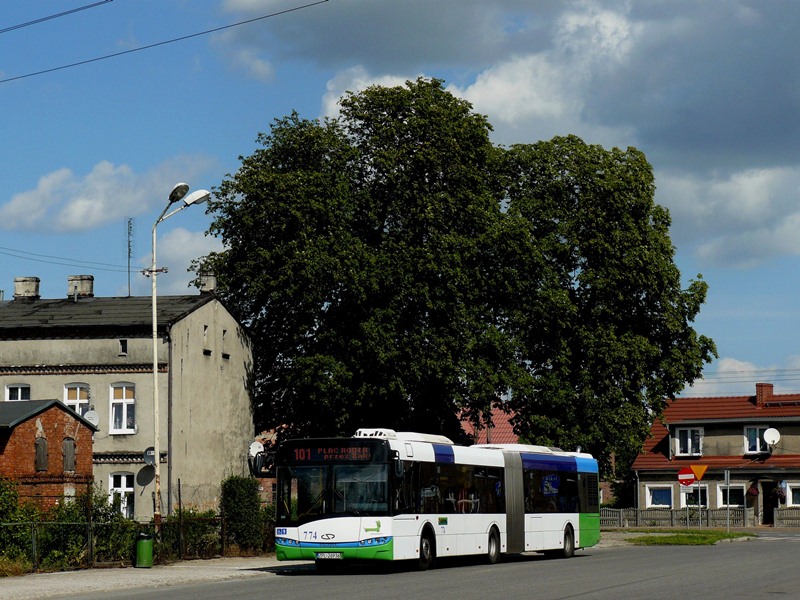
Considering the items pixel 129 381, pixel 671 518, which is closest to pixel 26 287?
pixel 129 381

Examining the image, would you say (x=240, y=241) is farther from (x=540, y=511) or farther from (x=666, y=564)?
(x=666, y=564)

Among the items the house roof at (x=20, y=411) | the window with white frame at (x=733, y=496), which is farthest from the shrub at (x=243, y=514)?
the window with white frame at (x=733, y=496)

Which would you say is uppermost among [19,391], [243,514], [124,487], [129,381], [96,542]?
[129,381]

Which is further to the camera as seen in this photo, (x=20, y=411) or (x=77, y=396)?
(x=77, y=396)

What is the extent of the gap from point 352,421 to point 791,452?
35.0 m

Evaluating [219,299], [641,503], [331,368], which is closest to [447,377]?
[331,368]

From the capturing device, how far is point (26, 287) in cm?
5200

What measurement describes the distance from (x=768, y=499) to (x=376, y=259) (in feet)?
122

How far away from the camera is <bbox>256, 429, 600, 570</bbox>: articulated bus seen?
2741 centimetres

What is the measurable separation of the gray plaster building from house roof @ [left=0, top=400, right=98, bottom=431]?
985 centimetres

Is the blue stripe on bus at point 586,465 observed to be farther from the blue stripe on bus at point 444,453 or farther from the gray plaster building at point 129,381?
the gray plaster building at point 129,381

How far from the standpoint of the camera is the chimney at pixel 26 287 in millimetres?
51938

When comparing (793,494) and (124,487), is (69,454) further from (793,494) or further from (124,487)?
(793,494)

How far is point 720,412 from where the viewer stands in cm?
7706
